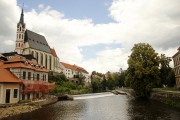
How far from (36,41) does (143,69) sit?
6981 centimetres

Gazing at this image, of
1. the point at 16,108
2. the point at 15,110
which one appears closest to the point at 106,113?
the point at 15,110

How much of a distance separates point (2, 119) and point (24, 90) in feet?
47.5

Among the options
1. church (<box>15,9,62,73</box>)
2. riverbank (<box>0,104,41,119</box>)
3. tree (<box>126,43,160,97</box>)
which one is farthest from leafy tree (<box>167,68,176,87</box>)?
church (<box>15,9,62,73</box>)

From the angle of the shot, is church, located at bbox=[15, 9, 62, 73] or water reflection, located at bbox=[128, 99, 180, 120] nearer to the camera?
water reflection, located at bbox=[128, 99, 180, 120]

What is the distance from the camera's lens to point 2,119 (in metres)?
26.1

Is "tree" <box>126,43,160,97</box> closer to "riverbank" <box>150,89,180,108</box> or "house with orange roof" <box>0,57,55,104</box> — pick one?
"riverbank" <box>150,89,180,108</box>

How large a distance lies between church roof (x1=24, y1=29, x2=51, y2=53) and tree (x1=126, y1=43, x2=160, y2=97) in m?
60.7

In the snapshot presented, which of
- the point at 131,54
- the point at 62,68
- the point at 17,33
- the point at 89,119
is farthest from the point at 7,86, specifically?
the point at 62,68

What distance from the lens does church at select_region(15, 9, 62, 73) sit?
330 feet

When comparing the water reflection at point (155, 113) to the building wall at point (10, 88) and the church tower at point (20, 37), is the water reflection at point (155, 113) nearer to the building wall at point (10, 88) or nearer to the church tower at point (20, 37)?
the building wall at point (10, 88)

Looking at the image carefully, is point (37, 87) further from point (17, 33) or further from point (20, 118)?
point (17, 33)

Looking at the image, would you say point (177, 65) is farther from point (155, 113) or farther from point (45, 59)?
point (45, 59)

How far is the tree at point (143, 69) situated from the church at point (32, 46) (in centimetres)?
5915

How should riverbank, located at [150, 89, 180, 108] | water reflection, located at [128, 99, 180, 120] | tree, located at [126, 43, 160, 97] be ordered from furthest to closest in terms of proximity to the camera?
tree, located at [126, 43, 160, 97]
riverbank, located at [150, 89, 180, 108]
water reflection, located at [128, 99, 180, 120]
